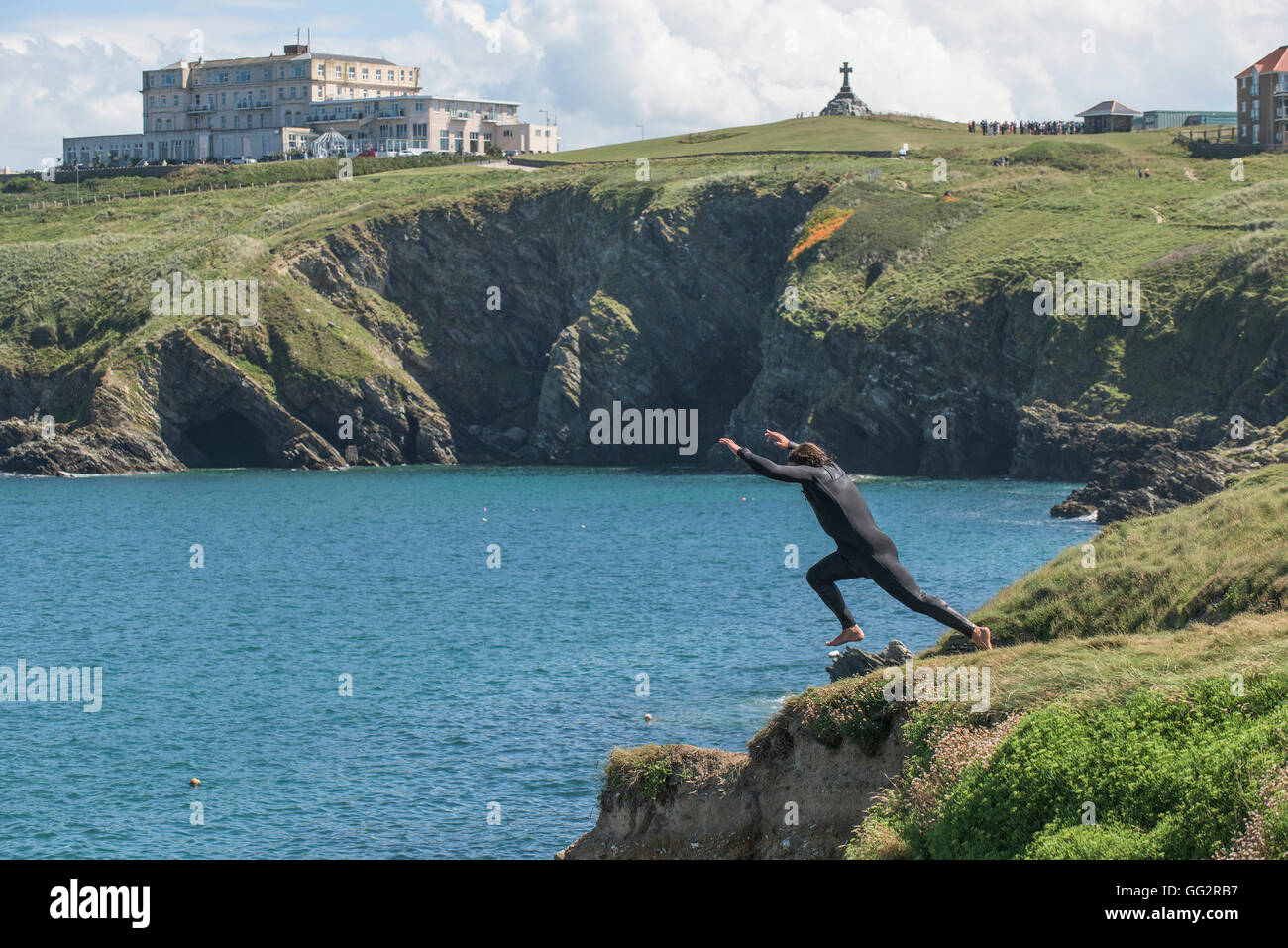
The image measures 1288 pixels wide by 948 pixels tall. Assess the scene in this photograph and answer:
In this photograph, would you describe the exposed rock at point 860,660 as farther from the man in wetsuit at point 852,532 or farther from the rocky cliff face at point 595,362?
the rocky cliff face at point 595,362

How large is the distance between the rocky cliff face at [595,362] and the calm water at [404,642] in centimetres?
996

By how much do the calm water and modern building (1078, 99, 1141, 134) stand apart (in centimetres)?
7531

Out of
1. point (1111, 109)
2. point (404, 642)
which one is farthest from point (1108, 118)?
point (404, 642)

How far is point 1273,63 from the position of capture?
481ft

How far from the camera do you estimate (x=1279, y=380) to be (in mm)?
100000

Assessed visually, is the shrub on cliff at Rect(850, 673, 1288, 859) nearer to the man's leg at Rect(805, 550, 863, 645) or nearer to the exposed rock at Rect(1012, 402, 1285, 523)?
the man's leg at Rect(805, 550, 863, 645)

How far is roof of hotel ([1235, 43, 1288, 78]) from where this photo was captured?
145 metres

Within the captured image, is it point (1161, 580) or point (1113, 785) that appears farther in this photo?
point (1161, 580)

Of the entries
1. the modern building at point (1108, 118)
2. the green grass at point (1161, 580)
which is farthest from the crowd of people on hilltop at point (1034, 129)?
the green grass at point (1161, 580)

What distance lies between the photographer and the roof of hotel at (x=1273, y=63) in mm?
145125

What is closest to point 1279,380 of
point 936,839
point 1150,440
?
point 1150,440

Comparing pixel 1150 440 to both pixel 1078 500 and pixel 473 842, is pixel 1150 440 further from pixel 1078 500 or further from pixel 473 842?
pixel 473 842

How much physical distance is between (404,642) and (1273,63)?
124941mm

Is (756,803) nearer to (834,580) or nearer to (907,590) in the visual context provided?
(834,580)
